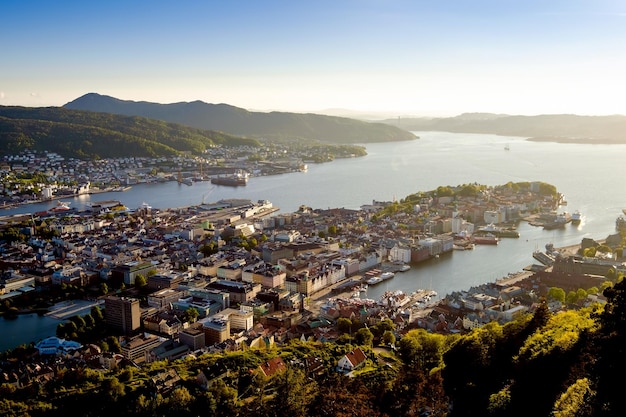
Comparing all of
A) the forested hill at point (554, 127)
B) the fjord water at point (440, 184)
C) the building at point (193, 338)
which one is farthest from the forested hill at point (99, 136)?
the forested hill at point (554, 127)

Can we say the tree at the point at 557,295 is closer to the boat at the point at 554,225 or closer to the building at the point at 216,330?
the building at the point at 216,330

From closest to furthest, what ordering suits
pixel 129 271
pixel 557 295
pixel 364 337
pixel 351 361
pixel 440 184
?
pixel 351 361 < pixel 364 337 < pixel 557 295 < pixel 129 271 < pixel 440 184

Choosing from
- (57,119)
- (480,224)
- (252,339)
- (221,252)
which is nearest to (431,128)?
(57,119)

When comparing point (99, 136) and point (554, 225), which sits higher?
point (99, 136)

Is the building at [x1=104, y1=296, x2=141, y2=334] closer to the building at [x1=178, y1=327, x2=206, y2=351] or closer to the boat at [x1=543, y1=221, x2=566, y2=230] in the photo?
the building at [x1=178, y1=327, x2=206, y2=351]

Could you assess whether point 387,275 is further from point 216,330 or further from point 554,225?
point 554,225

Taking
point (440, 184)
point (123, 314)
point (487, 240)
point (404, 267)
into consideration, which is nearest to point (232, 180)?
point (440, 184)

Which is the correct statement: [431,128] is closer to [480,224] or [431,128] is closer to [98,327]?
[480,224]

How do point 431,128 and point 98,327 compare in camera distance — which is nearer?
point 98,327
